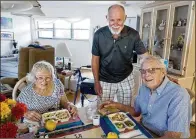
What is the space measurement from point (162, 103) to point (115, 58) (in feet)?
1.66

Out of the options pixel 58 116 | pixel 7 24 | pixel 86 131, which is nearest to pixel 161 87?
pixel 86 131

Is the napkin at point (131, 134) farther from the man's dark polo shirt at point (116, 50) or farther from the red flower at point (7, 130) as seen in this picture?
the man's dark polo shirt at point (116, 50)

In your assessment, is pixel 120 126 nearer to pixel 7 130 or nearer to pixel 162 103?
pixel 162 103

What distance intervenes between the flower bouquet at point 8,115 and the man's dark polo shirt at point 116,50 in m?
0.80

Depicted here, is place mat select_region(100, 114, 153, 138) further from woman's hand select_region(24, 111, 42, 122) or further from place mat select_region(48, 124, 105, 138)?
woman's hand select_region(24, 111, 42, 122)

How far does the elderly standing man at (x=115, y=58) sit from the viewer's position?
49.7 inches

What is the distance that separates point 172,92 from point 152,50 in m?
1.51

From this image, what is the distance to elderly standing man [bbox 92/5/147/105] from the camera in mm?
1263

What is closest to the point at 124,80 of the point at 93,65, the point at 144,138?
the point at 93,65

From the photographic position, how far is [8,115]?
0.56m

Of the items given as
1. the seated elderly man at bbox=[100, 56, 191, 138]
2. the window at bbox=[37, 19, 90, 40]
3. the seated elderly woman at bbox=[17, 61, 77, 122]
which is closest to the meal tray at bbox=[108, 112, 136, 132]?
the seated elderly man at bbox=[100, 56, 191, 138]

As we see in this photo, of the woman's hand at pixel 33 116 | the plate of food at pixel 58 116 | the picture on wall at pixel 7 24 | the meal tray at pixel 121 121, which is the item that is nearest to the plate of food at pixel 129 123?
the meal tray at pixel 121 121

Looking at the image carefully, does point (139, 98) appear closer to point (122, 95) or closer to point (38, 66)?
point (122, 95)

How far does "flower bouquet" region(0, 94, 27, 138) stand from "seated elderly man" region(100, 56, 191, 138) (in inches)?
24.5
